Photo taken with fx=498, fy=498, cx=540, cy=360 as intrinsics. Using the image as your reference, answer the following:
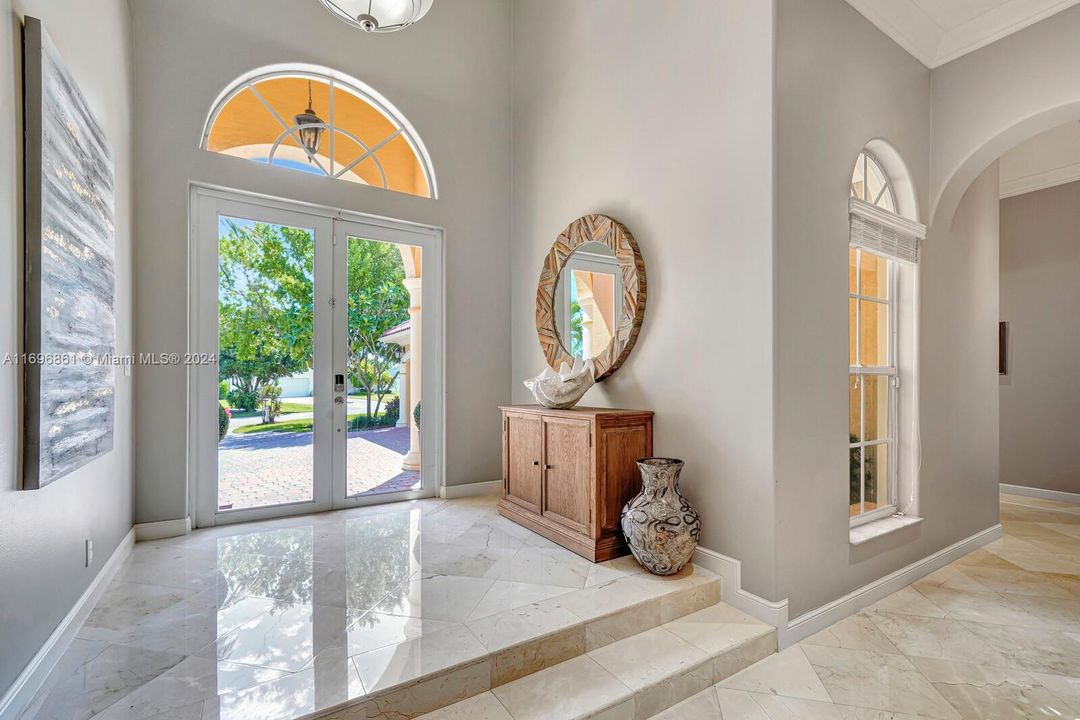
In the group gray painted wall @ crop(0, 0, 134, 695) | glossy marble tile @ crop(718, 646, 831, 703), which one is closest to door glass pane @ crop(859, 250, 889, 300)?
glossy marble tile @ crop(718, 646, 831, 703)

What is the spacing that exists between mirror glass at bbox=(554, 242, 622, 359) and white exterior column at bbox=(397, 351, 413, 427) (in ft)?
4.03

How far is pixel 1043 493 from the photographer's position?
4.79m

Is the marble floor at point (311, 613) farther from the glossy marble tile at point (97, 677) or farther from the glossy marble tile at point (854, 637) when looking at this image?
the glossy marble tile at point (854, 637)

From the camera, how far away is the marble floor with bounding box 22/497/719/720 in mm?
1561

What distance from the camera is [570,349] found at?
3.49 metres

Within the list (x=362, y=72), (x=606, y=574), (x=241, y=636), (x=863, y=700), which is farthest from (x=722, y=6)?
(x=241, y=636)

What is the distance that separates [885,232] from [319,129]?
145 inches

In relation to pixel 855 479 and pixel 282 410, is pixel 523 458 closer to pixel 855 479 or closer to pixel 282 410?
pixel 282 410

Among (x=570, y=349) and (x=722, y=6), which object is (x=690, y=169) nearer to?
(x=722, y=6)

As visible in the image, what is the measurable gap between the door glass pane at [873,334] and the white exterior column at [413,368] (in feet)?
9.78

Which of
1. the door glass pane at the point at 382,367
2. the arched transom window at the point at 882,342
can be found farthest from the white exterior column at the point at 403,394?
the arched transom window at the point at 882,342

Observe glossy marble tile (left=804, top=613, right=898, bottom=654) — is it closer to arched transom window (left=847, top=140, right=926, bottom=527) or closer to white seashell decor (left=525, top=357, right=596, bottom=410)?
arched transom window (left=847, top=140, right=926, bottom=527)

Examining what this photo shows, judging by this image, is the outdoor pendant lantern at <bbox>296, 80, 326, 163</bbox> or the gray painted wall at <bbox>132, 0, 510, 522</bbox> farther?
the outdoor pendant lantern at <bbox>296, 80, 326, 163</bbox>

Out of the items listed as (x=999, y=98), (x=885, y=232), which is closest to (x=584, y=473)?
(x=885, y=232)
